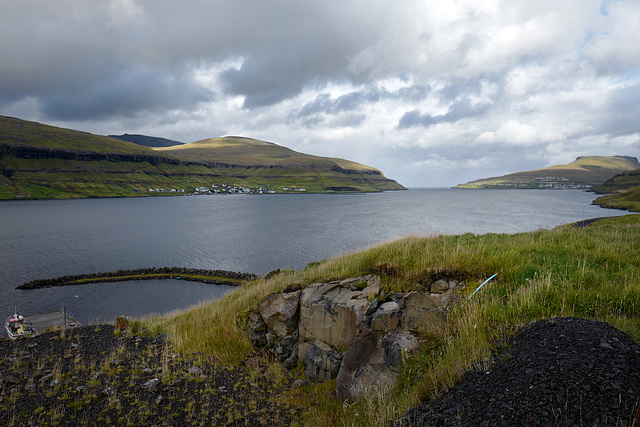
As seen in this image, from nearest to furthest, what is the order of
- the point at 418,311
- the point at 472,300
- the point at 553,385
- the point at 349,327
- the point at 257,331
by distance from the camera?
the point at 553,385 < the point at 472,300 < the point at 418,311 < the point at 349,327 < the point at 257,331

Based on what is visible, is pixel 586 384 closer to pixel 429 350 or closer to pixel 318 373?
pixel 429 350

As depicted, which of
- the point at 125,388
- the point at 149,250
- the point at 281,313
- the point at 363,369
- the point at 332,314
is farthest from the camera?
the point at 149,250

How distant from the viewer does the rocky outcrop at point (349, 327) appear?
907cm

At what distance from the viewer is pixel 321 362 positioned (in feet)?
39.0

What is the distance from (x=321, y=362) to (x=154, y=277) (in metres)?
48.1

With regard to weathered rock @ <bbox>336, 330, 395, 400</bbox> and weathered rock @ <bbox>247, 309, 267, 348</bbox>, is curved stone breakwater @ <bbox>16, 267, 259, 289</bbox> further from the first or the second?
weathered rock @ <bbox>336, 330, 395, 400</bbox>

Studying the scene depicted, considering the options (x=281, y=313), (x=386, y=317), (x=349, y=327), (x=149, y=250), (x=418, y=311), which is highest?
(x=418, y=311)

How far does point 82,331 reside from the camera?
16.3 meters

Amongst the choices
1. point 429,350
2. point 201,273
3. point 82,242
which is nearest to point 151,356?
point 429,350

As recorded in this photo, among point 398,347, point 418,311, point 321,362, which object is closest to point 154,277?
point 321,362

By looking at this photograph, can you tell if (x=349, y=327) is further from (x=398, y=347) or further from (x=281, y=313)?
(x=281, y=313)

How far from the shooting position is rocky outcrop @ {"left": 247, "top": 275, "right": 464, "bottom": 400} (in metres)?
9.07

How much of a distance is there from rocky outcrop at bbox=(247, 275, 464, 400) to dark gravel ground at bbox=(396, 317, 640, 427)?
2735 millimetres

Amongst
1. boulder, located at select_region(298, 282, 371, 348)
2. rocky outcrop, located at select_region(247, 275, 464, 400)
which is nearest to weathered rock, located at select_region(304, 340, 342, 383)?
rocky outcrop, located at select_region(247, 275, 464, 400)
